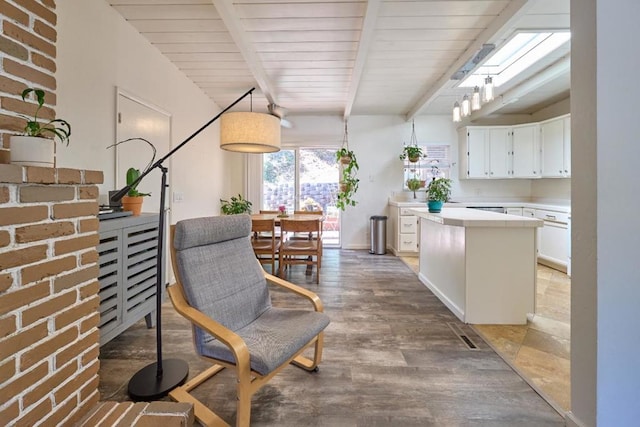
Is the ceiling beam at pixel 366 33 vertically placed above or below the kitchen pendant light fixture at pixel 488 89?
above

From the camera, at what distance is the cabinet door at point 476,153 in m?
5.25

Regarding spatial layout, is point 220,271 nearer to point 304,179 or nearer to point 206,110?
point 206,110

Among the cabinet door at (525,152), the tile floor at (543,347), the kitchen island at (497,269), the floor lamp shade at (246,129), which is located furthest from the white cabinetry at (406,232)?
the floor lamp shade at (246,129)

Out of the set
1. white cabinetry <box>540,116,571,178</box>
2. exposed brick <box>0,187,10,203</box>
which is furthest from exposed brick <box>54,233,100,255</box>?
white cabinetry <box>540,116,571,178</box>

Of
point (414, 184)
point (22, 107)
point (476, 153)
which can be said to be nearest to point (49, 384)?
point (22, 107)

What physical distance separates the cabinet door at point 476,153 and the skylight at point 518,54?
47.7 inches

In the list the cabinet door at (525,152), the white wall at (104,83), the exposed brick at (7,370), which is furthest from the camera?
the cabinet door at (525,152)

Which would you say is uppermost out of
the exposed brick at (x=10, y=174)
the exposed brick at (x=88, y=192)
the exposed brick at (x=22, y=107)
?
the exposed brick at (x=22, y=107)

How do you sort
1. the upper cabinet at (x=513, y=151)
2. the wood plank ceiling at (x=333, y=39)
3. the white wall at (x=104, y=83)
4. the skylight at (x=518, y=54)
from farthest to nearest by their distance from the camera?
the upper cabinet at (x=513, y=151)
the skylight at (x=518, y=54)
the wood plank ceiling at (x=333, y=39)
the white wall at (x=104, y=83)

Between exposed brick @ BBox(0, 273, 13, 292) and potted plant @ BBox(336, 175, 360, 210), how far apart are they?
458cm

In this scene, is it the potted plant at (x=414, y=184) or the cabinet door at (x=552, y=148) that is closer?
the cabinet door at (x=552, y=148)

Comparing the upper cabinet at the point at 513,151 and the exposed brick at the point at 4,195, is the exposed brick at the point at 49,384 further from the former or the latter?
the upper cabinet at the point at 513,151

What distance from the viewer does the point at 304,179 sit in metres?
5.77

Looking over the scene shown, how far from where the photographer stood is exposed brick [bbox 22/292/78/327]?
1.04 metres
